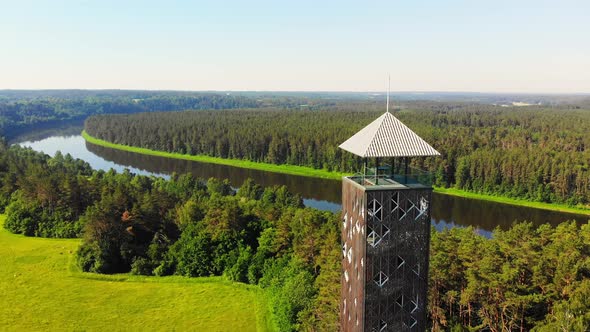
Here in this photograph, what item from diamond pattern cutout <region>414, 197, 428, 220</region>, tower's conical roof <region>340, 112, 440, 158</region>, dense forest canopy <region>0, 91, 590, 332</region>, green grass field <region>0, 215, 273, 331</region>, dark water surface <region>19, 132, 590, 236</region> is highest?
tower's conical roof <region>340, 112, 440, 158</region>

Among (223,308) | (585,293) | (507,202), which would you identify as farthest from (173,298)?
(507,202)

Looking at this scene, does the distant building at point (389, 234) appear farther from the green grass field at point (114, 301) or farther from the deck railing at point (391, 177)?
the green grass field at point (114, 301)

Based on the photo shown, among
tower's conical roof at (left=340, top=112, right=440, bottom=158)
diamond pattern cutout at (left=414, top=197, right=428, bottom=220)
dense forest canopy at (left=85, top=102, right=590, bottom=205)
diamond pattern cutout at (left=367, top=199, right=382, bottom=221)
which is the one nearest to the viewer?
diamond pattern cutout at (left=367, top=199, right=382, bottom=221)

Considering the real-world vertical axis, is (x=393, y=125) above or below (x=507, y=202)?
above

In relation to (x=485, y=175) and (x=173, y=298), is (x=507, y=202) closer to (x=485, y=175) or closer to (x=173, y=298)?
(x=485, y=175)

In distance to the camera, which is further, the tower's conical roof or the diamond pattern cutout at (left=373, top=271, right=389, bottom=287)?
the diamond pattern cutout at (left=373, top=271, right=389, bottom=287)

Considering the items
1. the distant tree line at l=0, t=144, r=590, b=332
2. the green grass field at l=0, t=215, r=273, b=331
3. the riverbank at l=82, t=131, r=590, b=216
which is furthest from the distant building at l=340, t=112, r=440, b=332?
the riverbank at l=82, t=131, r=590, b=216

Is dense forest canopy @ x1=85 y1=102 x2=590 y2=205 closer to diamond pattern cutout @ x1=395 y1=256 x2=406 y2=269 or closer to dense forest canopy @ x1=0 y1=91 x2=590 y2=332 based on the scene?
dense forest canopy @ x1=0 y1=91 x2=590 y2=332
